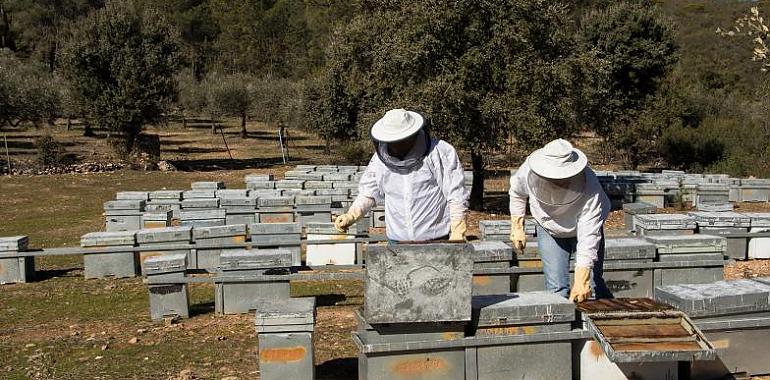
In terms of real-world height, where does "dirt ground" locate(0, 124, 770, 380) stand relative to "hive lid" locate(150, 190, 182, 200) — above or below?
below

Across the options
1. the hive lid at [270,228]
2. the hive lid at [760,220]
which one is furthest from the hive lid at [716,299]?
the hive lid at [270,228]

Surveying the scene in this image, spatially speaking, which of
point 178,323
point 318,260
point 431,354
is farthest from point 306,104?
point 431,354

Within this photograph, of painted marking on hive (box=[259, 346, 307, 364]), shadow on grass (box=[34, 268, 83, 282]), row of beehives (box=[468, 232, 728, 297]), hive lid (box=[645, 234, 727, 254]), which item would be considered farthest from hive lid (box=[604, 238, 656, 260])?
shadow on grass (box=[34, 268, 83, 282])

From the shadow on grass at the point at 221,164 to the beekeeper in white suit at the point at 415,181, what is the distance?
26.2 m

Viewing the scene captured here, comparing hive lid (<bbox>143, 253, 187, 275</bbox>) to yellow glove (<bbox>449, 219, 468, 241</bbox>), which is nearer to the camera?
yellow glove (<bbox>449, 219, 468, 241</bbox>)

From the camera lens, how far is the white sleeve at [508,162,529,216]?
5617mm

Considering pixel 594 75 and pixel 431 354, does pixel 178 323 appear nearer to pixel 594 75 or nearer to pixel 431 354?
pixel 431 354

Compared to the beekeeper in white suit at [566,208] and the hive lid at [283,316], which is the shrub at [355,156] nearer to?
the beekeeper in white suit at [566,208]

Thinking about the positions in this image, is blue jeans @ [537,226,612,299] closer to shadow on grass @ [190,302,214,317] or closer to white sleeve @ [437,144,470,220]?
white sleeve @ [437,144,470,220]

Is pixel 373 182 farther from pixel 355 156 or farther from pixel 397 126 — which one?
pixel 355 156

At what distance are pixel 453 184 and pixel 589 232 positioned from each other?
1.07m

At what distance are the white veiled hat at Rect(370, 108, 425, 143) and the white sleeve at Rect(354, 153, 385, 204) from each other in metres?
0.37

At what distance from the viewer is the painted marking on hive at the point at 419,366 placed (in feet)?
16.8

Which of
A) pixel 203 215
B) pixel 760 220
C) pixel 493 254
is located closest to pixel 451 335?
pixel 493 254
